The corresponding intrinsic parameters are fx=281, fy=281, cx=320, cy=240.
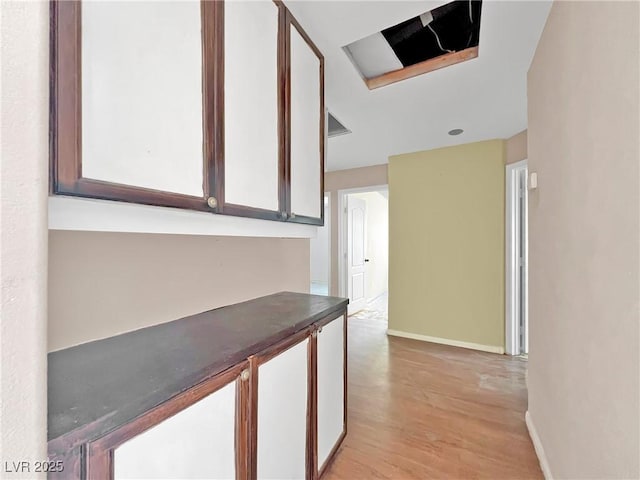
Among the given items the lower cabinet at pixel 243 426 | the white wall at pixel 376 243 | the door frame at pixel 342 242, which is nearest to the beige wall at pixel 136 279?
the lower cabinet at pixel 243 426

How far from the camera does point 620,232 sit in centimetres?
80

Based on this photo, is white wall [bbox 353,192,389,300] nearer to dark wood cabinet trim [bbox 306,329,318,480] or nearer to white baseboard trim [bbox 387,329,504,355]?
white baseboard trim [bbox 387,329,504,355]

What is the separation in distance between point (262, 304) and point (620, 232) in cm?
143

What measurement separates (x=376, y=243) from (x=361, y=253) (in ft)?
4.20

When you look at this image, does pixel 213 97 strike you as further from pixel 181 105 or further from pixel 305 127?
pixel 305 127

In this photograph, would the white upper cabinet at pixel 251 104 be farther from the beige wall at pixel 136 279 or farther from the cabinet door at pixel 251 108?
the beige wall at pixel 136 279

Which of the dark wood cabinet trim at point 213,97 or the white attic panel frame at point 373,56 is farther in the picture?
the white attic panel frame at point 373,56

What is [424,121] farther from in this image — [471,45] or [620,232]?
[620,232]

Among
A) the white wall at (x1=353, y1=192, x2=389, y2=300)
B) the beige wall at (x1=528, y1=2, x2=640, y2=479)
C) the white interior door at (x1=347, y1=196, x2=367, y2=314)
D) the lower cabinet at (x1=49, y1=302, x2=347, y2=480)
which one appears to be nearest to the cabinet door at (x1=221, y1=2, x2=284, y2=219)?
the lower cabinet at (x1=49, y1=302, x2=347, y2=480)

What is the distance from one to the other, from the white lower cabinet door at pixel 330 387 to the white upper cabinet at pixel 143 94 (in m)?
0.95

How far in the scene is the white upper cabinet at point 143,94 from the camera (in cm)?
68

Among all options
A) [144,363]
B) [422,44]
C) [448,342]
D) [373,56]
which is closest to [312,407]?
[144,363]

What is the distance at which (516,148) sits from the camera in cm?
289

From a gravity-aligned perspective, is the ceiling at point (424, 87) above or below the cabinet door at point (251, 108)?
above
